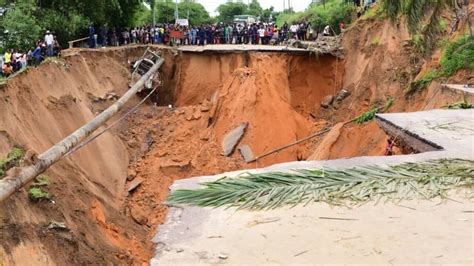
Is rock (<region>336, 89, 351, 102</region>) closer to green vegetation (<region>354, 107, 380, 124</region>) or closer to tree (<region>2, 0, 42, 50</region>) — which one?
green vegetation (<region>354, 107, 380, 124</region>)

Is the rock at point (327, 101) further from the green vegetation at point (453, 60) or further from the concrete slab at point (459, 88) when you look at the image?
the concrete slab at point (459, 88)

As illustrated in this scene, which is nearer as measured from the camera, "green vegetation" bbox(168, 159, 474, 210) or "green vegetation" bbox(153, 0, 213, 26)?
"green vegetation" bbox(168, 159, 474, 210)

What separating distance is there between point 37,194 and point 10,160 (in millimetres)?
982

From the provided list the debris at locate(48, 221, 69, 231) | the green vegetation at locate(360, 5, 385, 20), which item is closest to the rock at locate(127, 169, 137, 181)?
the debris at locate(48, 221, 69, 231)

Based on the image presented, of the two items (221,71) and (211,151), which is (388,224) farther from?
(221,71)

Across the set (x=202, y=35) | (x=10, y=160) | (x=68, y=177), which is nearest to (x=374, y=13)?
(x=202, y=35)

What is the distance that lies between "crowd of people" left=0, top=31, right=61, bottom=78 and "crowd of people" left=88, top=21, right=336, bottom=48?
478cm

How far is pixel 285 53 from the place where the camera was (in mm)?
24672

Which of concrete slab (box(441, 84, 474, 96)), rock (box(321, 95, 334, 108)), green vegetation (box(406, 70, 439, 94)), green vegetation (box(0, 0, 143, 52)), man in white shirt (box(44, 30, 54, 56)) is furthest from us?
rock (box(321, 95, 334, 108))

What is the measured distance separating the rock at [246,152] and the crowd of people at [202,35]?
30.1ft

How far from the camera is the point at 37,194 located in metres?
10.9

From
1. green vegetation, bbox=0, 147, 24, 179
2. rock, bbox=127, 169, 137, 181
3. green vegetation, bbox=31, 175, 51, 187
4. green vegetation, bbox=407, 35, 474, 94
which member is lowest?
rock, bbox=127, 169, 137, 181

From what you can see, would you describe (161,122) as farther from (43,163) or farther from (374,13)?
(43,163)

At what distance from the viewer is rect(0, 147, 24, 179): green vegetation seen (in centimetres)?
1088
